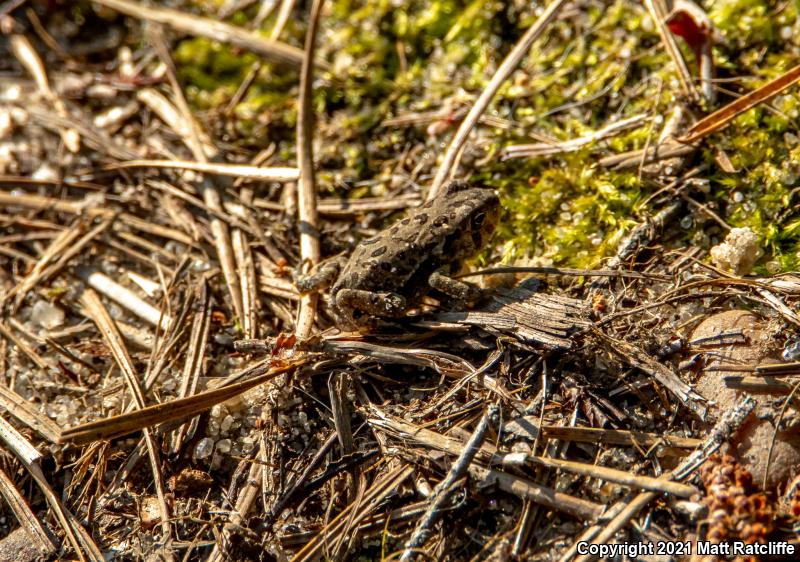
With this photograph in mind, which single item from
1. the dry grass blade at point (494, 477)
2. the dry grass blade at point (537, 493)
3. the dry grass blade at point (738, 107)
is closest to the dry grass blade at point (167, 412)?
the dry grass blade at point (494, 477)

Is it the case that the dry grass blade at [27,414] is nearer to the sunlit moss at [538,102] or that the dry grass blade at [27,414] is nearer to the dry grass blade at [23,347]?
the dry grass blade at [23,347]

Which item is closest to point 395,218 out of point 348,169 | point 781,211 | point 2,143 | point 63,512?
point 348,169

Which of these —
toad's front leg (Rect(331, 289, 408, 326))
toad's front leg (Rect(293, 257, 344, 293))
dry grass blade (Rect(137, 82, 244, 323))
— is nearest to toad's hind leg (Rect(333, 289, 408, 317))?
toad's front leg (Rect(331, 289, 408, 326))

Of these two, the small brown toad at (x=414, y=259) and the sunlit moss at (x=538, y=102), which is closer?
the small brown toad at (x=414, y=259)

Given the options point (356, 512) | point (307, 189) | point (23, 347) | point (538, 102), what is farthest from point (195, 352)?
point (538, 102)

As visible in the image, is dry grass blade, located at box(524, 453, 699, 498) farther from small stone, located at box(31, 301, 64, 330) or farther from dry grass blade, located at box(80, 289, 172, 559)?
small stone, located at box(31, 301, 64, 330)

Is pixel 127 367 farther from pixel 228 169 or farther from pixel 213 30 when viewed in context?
pixel 213 30

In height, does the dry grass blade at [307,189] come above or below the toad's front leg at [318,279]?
above

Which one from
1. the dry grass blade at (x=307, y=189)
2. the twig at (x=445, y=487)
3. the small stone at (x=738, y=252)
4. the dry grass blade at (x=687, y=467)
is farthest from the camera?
the dry grass blade at (x=307, y=189)
